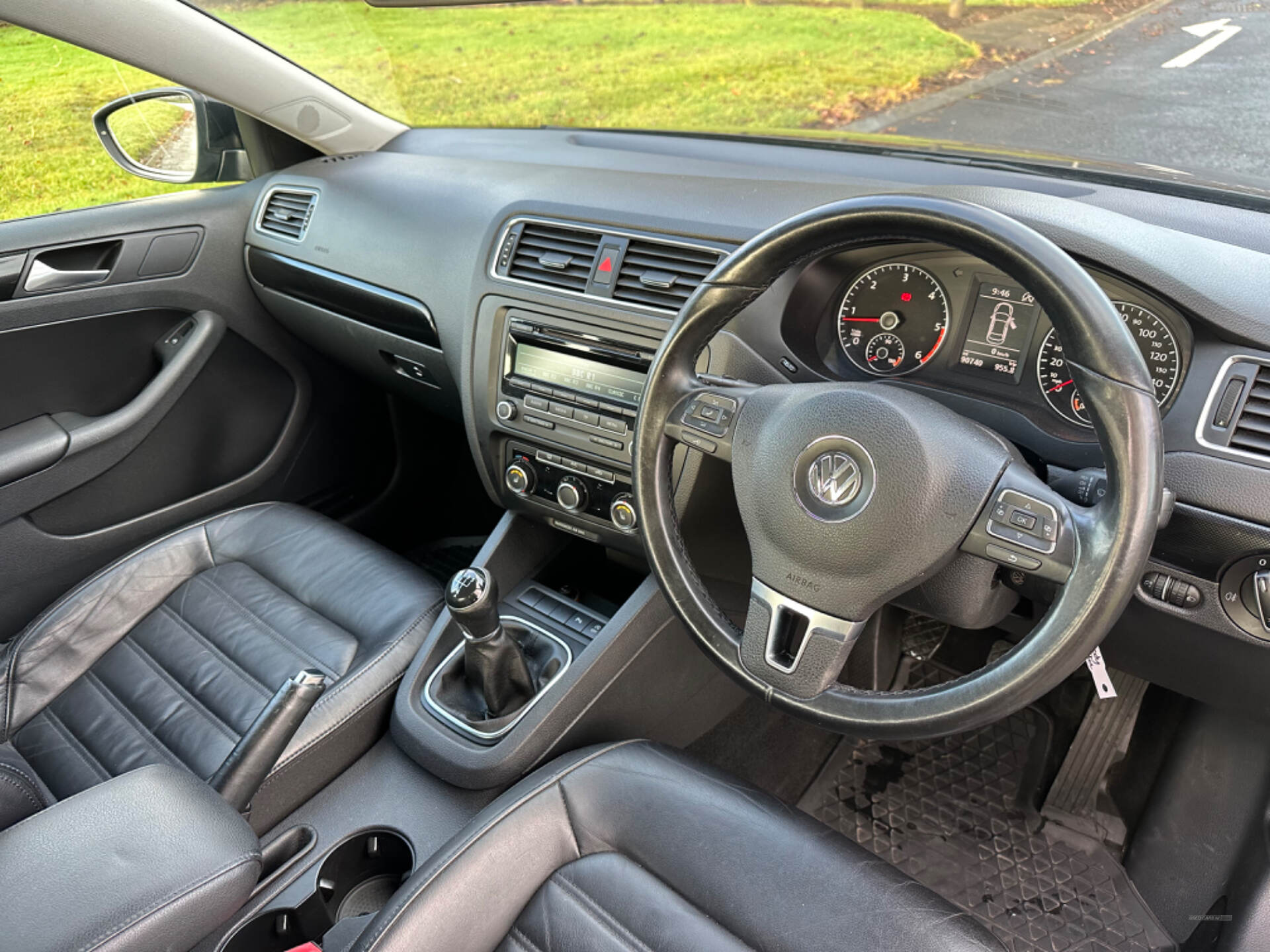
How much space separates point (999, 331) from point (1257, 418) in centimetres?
33

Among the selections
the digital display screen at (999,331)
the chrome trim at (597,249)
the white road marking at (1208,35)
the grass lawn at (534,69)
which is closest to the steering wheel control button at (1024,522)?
the digital display screen at (999,331)

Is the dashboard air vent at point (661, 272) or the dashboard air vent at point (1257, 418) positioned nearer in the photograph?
the dashboard air vent at point (1257, 418)

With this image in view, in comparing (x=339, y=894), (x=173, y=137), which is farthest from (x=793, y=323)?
(x=173, y=137)

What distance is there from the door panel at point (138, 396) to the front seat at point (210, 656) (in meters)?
0.33

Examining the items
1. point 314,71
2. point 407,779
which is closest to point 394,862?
point 407,779

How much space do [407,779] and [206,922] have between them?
63 cm

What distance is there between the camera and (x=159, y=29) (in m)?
1.90

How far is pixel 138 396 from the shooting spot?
2.23 meters

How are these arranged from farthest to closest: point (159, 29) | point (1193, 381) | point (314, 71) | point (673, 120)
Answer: point (673, 120), point (314, 71), point (159, 29), point (1193, 381)

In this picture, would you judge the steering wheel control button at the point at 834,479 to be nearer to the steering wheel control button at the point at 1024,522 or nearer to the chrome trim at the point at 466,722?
the steering wheel control button at the point at 1024,522

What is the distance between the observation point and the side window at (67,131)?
2.00 m

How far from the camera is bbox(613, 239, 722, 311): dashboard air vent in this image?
151 centimetres

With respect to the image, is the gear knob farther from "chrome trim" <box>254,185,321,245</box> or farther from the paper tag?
"chrome trim" <box>254,185,321,245</box>

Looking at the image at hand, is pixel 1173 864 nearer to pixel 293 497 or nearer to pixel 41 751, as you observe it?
pixel 41 751
